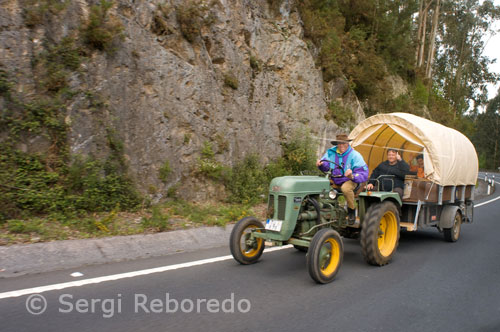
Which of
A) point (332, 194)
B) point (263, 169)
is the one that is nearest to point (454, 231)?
point (332, 194)

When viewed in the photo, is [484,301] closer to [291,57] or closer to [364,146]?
[364,146]

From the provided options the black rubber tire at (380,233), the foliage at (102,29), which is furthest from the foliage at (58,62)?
the black rubber tire at (380,233)

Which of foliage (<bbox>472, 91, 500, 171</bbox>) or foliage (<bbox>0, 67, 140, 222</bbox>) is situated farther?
foliage (<bbox>472, 91, 500, 171</bbox>)

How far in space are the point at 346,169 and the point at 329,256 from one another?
180 cm

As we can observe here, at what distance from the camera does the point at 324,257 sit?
5438 mm

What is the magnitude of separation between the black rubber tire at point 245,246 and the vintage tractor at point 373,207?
0.02m

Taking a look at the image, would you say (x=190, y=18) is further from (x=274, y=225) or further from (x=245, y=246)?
(x=274, y=225)

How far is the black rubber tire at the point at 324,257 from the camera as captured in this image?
16.8 feet

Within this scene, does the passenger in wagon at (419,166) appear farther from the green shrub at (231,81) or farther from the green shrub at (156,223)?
the green shrub at (231,81)

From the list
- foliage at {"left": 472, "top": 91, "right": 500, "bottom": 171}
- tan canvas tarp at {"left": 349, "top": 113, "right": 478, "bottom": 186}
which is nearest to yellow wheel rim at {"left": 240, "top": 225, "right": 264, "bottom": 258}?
tan canvas tarp at {"left": 349, "top": 113, "right": 478, "bottom": 186}

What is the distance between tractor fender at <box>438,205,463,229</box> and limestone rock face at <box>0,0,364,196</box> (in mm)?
5903

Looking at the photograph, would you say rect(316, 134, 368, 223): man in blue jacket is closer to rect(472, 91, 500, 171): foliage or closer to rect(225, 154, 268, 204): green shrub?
rect(225, 154, 268, 204): green shrub

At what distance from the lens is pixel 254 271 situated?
5.81 metres

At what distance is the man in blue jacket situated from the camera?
21.3 feet
